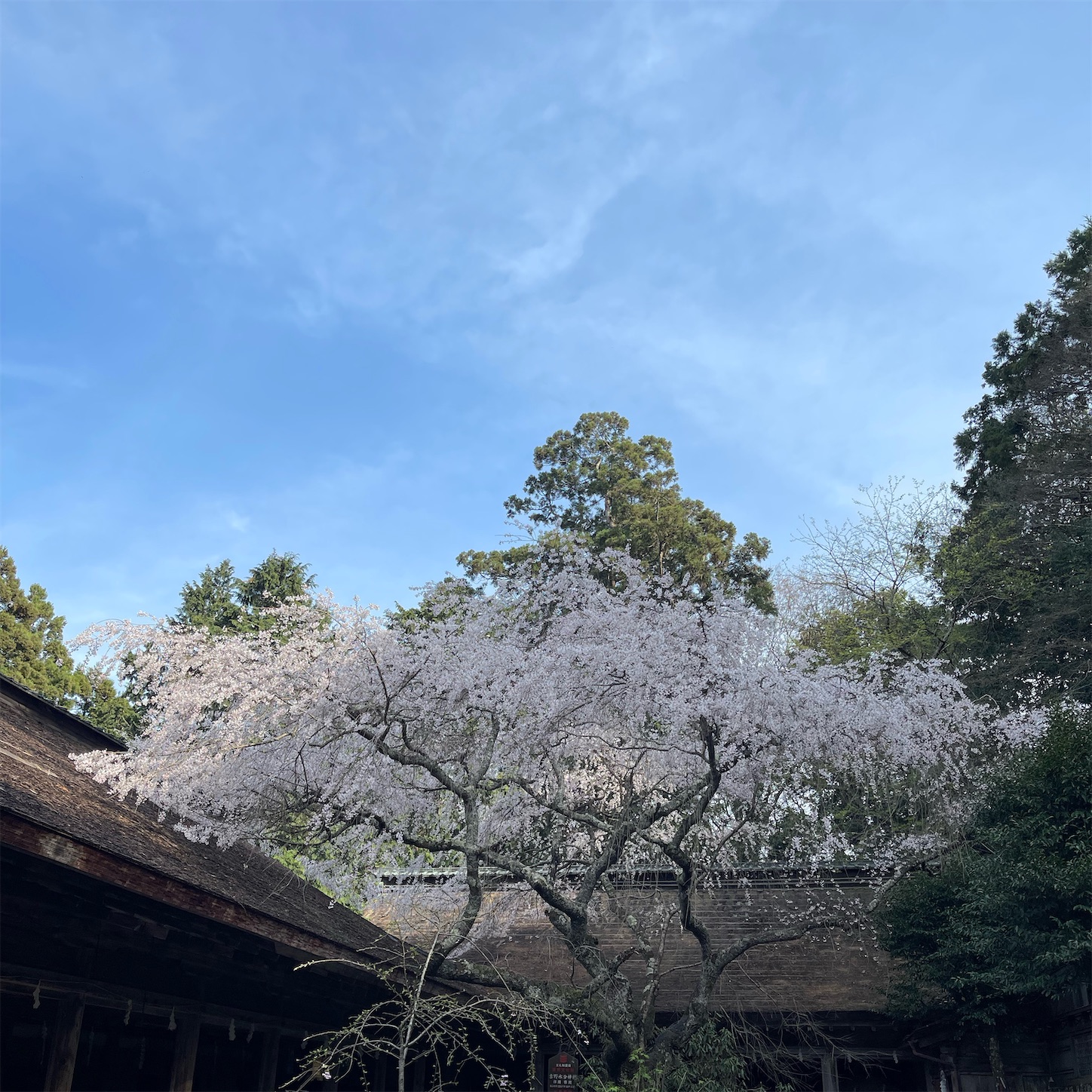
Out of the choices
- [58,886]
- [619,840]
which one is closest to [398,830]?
[619,840]

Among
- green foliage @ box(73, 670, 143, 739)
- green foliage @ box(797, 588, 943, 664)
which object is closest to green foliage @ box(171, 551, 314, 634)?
green foliage @ box(73, 670, 143, 739)

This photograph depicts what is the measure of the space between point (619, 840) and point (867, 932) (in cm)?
705

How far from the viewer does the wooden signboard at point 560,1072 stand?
43.8ft

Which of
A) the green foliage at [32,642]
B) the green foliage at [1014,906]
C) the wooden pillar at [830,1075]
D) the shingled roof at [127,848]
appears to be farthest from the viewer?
the green foliage at [32,642]

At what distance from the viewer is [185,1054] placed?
7105 mm

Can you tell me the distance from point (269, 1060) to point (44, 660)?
21101 mm

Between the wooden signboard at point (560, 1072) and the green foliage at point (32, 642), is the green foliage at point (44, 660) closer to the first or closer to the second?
the green foliage at point (32, 642)

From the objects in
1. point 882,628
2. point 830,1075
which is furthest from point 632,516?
Answer: point 830,1075

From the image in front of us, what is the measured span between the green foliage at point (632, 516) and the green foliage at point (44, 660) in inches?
479

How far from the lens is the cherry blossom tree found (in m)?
9.31

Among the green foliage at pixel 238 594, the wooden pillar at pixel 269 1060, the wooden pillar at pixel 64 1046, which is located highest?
the green foliage at pixel 238 594

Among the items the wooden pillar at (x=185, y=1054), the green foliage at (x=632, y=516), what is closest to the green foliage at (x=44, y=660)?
the green foliage at (x=632, y=516)

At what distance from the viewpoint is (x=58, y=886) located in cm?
549

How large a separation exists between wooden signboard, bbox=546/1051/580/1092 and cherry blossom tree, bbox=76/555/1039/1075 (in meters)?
1.61
